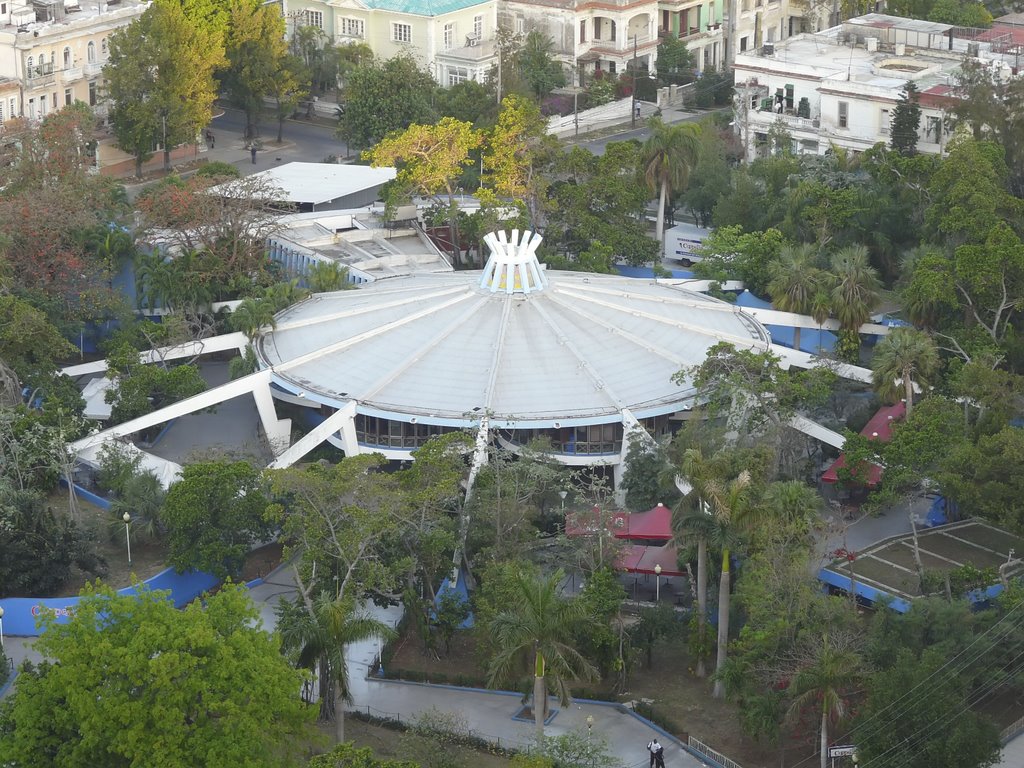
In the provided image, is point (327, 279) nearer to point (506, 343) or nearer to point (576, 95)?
point (506, 343)

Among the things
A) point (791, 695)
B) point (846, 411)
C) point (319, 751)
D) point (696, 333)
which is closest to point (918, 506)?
point (846, 411)

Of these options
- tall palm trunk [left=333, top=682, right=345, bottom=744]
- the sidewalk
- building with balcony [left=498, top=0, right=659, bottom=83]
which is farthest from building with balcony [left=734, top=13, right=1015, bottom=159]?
tall palm trunk [left=333, top=682, right=345, bottom=744]

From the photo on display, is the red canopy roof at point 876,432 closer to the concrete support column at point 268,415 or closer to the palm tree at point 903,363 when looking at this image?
the palm tree at point 903,363

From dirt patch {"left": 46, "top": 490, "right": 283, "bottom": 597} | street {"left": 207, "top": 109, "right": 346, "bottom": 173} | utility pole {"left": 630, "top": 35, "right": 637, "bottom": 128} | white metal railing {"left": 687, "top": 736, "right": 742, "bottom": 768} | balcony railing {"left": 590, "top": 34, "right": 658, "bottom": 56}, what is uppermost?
balcony railing {"left": 590, "top": 34, "right": 658, "bottom": 56}

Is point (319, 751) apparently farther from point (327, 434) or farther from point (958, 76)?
point (958, 76)

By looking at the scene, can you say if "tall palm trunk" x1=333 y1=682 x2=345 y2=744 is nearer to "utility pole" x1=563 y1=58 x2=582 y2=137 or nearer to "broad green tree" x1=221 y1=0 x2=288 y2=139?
"broad green tree" x1=221 y1=0 x2=288 y2=139

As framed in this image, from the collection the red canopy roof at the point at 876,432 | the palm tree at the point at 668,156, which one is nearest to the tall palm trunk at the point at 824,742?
the red canopy roof at the point at 876,432
